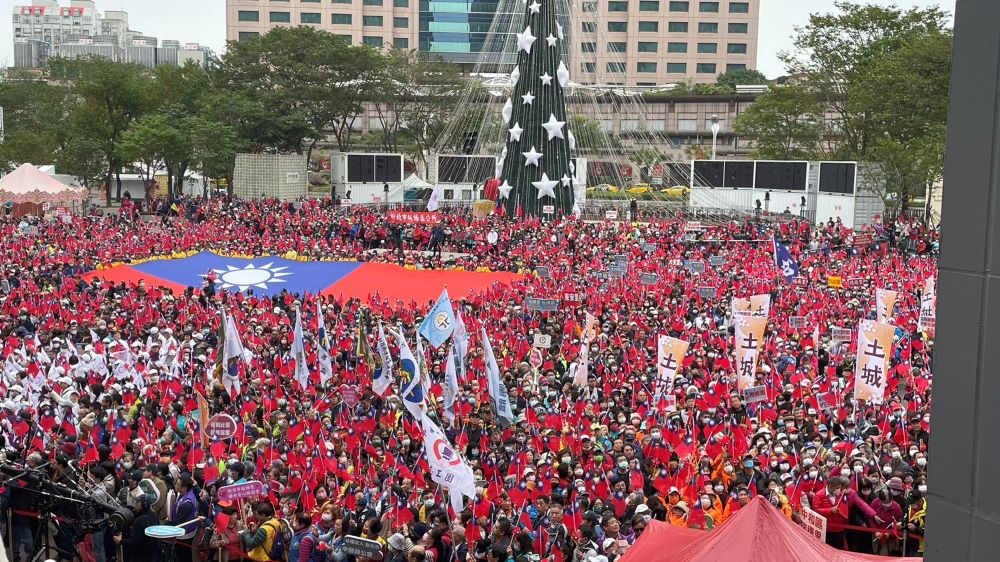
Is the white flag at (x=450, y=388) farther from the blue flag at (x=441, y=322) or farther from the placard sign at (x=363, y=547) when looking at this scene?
the placard sign at (x=363, y=547)

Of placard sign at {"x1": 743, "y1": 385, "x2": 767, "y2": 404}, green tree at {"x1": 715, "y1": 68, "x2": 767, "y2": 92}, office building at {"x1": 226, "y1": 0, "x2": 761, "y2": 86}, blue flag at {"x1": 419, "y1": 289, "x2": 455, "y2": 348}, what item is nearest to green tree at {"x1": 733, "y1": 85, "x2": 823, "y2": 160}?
green tree at {"x1": 715, "y1": 68, "x2": 767, "y2": 92}

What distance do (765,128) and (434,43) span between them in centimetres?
5361

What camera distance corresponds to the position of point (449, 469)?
11.8 m

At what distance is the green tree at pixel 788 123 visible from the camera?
56281 mm

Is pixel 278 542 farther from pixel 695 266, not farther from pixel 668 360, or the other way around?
pixel 695 266

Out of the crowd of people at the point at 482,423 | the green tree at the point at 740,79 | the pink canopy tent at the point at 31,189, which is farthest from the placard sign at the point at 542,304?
the green tree at the point at 740,79

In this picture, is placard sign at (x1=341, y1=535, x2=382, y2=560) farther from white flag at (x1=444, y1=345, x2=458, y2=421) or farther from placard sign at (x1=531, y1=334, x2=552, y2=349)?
placard sign at (x1=531, y1=334, x2=552, y2=349)

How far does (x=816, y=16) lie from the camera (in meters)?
55.1

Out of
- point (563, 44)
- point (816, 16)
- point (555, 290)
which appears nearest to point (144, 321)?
point (555, 290)

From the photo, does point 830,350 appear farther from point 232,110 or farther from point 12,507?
point 232,110

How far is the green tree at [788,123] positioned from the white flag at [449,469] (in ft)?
158

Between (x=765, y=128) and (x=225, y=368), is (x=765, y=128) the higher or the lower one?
the higher one

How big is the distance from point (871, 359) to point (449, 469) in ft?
25.9

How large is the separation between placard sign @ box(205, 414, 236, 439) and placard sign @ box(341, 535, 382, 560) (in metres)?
4.44
